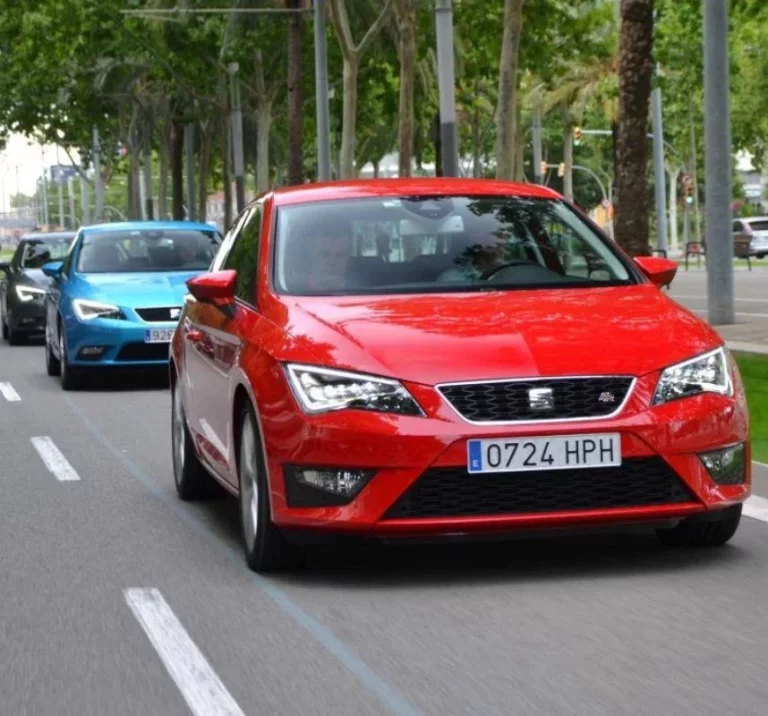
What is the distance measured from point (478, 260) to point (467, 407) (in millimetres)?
1439

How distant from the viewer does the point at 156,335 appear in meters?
18.1

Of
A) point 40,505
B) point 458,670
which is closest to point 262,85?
point 40,505

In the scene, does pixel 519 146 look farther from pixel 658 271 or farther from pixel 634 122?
pixel 658 271

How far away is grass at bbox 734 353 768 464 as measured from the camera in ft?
38.7

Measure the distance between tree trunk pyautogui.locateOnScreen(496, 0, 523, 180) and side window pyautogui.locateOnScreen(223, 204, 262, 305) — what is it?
22.0 meters

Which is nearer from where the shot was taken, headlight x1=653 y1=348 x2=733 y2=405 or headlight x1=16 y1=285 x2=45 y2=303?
headlight x1=653 y1=348 x2=733 y2=405

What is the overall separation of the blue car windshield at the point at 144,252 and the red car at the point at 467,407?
10.9 m

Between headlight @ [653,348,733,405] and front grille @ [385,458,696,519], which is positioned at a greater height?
headlight @ [653,348,733,405]

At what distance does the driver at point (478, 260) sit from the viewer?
834 centimetres

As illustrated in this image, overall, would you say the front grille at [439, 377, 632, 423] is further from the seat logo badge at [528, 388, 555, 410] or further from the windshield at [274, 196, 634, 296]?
the windshield at [274, 196, 634, 296]

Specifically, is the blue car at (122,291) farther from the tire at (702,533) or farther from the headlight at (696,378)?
the headlight at (696,378)

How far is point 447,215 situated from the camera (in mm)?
8703

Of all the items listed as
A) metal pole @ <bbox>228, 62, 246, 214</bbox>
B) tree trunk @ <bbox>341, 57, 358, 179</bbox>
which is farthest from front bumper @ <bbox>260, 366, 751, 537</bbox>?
metal pole @ <bbox>228, 62, 246, 214</bbox>

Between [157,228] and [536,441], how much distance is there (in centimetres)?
1284
